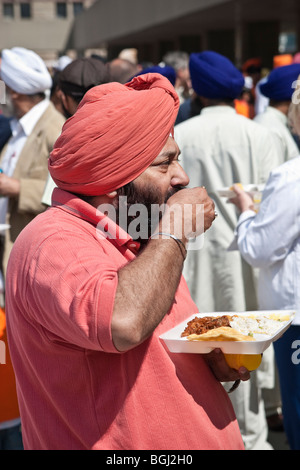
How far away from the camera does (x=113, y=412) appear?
67.1 inches

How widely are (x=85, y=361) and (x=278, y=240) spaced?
156cm

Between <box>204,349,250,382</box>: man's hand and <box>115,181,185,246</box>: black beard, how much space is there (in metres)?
0.38

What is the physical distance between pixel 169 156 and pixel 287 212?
3.87ft

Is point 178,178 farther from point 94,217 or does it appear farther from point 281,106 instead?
point 281,106

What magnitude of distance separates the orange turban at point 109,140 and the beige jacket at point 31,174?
2.25 m

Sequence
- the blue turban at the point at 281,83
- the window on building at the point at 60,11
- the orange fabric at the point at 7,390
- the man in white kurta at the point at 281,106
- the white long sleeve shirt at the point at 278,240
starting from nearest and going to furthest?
the white long sleeve shirt at the point at 278,240
the orange fabric at the point at 7,390
the man in white kurta at the point at 281,106
the blue turban at the point at 281,83
the window on building at the point at 60,11

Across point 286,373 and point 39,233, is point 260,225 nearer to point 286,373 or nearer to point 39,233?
point 286,373

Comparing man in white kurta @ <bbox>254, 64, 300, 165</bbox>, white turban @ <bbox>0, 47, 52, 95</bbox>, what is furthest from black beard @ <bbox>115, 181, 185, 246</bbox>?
man in white kurta @ <bbox>254, 64, 300, 165</bbox>

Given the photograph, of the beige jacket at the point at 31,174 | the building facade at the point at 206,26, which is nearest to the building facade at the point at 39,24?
the building facade at the point at 206,26

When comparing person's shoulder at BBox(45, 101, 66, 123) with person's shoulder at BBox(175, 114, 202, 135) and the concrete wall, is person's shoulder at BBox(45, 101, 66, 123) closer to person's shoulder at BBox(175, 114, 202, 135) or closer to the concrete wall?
person's shoulder at BBox(175, 114, 202, 135)

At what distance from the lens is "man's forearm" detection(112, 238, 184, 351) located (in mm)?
1542

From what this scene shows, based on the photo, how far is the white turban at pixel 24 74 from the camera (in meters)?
4.52

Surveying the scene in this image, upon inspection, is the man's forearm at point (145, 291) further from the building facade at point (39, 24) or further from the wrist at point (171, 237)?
the building facade at point (39, 24)
